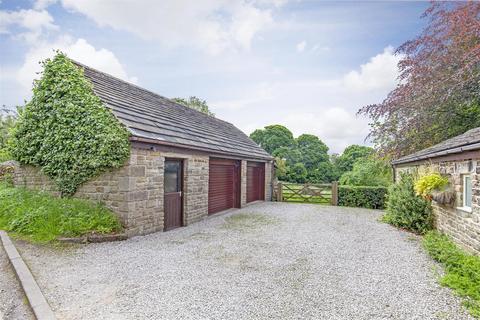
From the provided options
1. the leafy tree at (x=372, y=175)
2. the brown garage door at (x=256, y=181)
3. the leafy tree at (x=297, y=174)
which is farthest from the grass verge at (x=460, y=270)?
the leafy tree at (x=297, y=174)

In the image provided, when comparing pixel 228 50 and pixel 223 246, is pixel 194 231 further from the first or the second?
pixel 228 50

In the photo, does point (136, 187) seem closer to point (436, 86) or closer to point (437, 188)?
point (437, 188)

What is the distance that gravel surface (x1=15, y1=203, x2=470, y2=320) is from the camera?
339cm

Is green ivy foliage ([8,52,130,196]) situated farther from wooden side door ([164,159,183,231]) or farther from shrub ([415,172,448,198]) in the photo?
shrub ([415,172,448,198])

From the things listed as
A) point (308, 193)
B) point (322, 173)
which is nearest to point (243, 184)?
point (308, 193)

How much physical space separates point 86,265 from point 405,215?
9161 millimetres

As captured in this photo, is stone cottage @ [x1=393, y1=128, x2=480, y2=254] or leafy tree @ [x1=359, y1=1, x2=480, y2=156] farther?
leafy tree @ [x1=359, y1=1, x2=480, y2=156]

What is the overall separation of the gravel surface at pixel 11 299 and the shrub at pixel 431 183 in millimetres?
8467

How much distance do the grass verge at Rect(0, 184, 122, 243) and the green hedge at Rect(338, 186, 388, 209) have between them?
1201 centimetres

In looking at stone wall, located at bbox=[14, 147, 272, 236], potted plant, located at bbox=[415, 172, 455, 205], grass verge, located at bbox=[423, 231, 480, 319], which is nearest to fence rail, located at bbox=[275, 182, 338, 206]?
potted plant, located at bbox=[415, 172, 455, 205]

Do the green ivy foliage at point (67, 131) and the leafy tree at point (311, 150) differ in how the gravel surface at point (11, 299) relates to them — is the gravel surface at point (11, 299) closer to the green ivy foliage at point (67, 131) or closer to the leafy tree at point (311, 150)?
the green ivy foliage at point (67, 131)

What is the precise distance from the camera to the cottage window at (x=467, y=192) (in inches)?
227

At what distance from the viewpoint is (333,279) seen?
4473mm

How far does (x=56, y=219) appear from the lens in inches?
267
